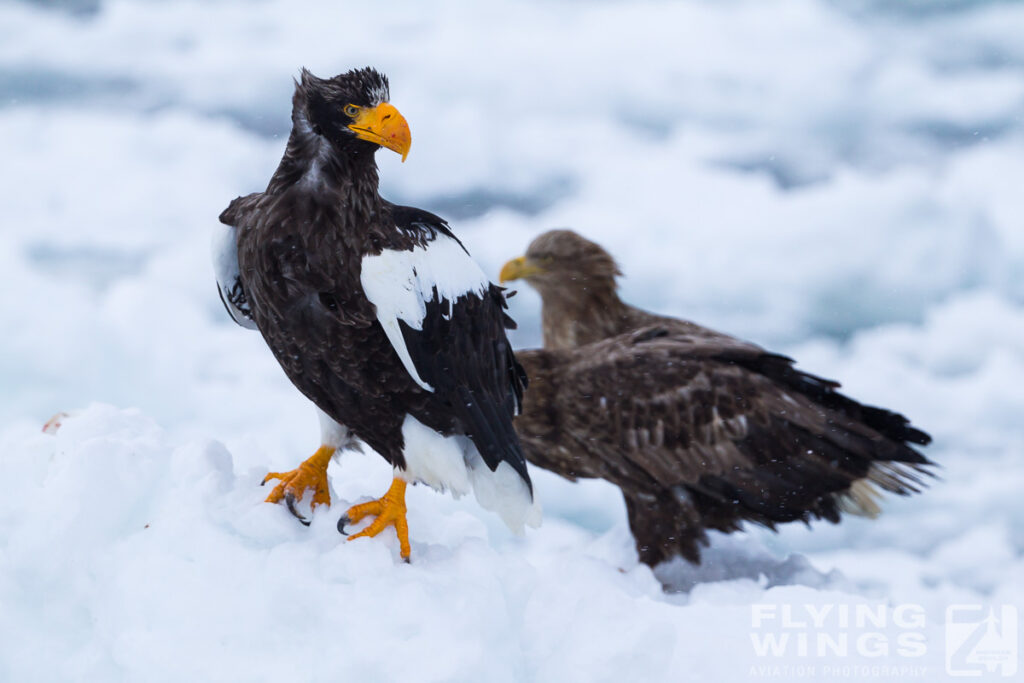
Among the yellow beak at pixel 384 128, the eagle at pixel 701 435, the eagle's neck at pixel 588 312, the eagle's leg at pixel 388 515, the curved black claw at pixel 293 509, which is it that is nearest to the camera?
the yellow beak at pixel 384 128

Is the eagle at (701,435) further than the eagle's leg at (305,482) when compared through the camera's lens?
Yes

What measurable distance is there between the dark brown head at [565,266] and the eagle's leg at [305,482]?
3864mm

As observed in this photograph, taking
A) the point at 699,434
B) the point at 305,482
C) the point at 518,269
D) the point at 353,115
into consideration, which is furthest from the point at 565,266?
the point at 353,115

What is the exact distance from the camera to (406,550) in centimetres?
275

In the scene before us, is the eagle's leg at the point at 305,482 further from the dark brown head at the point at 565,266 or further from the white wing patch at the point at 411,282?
the dark brown head at the point at 565,266

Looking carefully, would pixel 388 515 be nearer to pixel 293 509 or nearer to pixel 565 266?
pixel 293 509

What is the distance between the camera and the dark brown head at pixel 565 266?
21.9 ft

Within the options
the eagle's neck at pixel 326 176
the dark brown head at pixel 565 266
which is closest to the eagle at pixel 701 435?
the dark brown head at pixel 565 266

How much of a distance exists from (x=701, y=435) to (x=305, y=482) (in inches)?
106

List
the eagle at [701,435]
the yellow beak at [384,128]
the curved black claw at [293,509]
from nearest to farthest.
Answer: the yellow beak at [384,128]
the curved black claw at [293,509]
the eagle at [701,435]

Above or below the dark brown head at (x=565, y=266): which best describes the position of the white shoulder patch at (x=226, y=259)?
below

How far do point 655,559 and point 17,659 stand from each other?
3.46 m

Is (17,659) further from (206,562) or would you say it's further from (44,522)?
(206,562)

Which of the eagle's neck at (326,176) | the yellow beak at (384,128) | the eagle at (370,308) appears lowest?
the eagle at (370,308)
